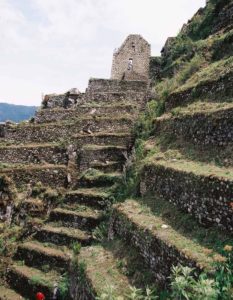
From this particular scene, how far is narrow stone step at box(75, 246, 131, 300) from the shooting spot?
30.7 feet

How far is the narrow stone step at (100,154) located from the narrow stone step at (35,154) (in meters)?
1.18

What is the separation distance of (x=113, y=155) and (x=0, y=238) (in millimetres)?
5856

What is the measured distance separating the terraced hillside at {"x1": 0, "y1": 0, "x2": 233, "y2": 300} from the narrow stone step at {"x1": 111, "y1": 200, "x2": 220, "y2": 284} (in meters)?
0.03

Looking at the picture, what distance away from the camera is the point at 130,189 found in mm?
14422

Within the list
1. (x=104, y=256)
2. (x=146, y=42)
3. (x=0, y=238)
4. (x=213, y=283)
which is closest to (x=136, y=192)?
(x=104, y=256)

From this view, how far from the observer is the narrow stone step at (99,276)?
9.34 m

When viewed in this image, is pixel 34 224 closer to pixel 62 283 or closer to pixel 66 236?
pixel 66 236

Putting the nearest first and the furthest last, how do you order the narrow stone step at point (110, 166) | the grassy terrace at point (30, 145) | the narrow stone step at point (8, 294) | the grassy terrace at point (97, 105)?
the narrow stone step at point (8, 294) < the narrow stone step at point (110, 166) < the grassy terrace at point (30, 145) < the grassy terrace at point (97, 105)

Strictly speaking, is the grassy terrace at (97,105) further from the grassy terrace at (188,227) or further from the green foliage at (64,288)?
the green foliage at (64,288)

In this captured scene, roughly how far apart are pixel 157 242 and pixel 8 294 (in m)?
7.08

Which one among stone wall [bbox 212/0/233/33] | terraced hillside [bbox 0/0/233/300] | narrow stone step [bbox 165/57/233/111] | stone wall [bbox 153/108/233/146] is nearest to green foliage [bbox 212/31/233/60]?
terraced hillside [bbox 0/0/233/300]

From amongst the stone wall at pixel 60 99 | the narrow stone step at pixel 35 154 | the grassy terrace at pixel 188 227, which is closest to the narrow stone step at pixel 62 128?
the narrow stone step at pixel 35 154

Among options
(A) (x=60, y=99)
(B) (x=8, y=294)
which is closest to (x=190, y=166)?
(B) (x=8, y=294)

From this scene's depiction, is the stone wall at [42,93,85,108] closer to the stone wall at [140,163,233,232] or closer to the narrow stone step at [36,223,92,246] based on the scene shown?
the narrow stone step at [36,223,92,246]
